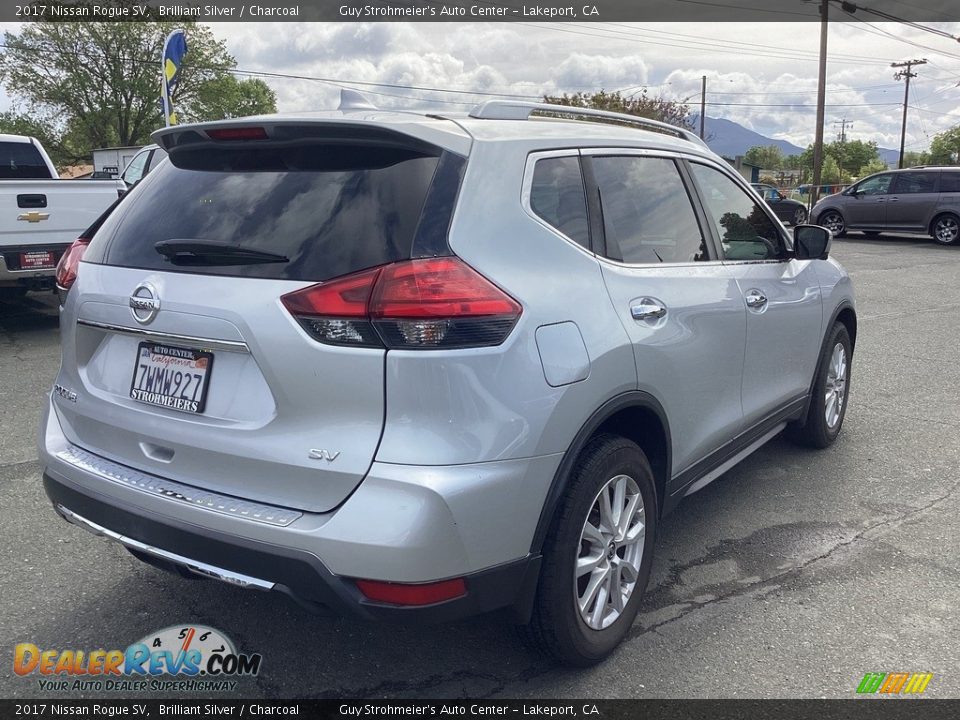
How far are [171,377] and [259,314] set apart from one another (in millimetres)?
419

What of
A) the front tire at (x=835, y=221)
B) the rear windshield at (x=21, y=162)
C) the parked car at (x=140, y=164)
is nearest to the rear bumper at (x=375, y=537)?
the rear windshield at (x=21, y=162)

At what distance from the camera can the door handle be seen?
9.54 ft

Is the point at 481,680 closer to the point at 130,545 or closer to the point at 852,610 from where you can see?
the point at 130,545

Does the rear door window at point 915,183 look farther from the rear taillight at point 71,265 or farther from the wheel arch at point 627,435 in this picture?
the rear taillight at point 71,265

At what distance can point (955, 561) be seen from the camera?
12.1ft

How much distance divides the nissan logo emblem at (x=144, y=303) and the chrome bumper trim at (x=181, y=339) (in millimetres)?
40

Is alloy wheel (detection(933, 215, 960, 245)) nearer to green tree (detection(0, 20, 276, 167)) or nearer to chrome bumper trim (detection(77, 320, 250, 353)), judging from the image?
chrome bumper trim (detection(77, 320, 250, 353))

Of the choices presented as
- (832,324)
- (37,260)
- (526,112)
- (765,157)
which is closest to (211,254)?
(526,112)

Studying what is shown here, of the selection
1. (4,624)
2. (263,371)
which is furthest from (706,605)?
(4,624)

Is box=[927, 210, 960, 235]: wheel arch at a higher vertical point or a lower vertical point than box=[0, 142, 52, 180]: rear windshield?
lower

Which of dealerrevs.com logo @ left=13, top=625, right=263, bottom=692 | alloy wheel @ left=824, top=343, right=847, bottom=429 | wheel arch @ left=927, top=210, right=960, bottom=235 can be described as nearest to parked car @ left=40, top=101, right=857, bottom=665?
dealerrevs.com logo @ left=13, top=625, right=263, bottom=692

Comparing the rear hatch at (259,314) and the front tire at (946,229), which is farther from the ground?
the rear hatch at (259,314)

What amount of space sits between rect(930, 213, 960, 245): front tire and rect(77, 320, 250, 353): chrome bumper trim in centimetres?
2015

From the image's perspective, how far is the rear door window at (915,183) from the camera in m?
19.3
